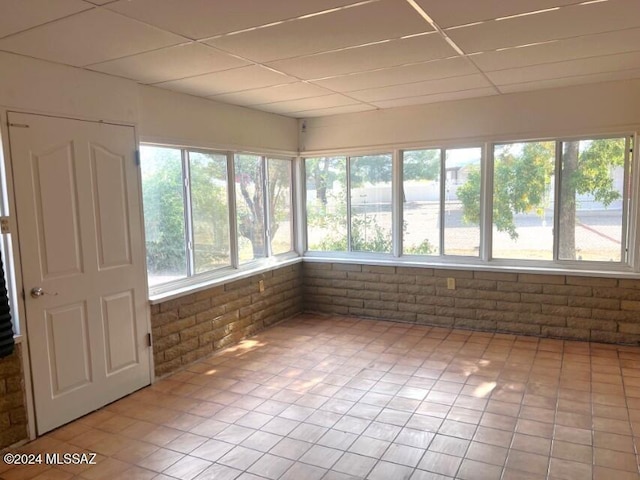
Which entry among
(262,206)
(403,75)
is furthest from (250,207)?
(403,75)

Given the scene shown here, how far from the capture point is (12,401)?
286 centimetres

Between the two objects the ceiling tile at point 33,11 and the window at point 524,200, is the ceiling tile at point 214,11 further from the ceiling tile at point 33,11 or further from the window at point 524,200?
the window at point 524,200

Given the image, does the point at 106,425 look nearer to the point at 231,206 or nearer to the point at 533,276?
the point at 231,206

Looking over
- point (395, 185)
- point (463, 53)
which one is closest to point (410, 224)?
point (395, 185)

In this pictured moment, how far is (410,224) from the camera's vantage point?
5359 mm

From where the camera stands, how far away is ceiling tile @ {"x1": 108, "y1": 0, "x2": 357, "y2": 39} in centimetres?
213

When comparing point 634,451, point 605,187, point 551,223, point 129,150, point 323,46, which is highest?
point 323,46

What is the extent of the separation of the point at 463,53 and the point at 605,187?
230 centimetres

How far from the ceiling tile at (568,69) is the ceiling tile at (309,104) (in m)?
1.41

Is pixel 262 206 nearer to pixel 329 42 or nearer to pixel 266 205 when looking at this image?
pixel 266 205

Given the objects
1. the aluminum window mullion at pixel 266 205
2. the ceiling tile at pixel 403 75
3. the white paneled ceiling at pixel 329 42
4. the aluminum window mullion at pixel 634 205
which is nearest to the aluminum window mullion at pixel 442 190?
the white paneled ceiling at pixel 329 42

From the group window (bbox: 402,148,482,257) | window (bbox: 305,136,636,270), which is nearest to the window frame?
window (bbox: 305,136,636,270)

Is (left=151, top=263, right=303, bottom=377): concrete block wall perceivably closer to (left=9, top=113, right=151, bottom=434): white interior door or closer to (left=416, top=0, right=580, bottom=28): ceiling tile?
(left=9, top=113, right=151, bottom=434): white interior door

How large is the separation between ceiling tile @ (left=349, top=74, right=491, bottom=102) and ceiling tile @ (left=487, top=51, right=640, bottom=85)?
0.51ft
